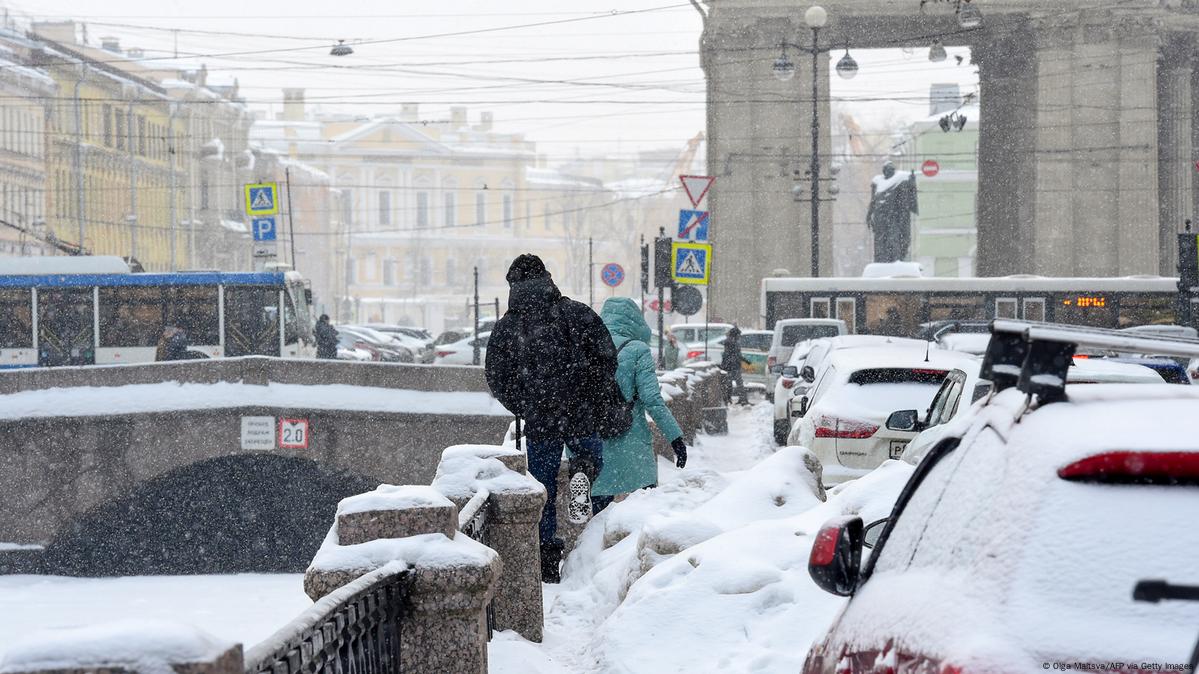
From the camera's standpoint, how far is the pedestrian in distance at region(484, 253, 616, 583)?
9531 millimetres

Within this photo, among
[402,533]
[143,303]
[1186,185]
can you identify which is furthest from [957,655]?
[1186,185]

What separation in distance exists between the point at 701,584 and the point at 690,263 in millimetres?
18407

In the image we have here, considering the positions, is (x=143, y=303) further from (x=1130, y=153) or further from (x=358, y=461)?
(x=1130, y=153)

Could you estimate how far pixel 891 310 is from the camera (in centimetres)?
3812

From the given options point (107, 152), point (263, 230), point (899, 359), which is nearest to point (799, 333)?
point (263, 230)

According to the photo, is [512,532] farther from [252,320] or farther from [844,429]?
[252,320]

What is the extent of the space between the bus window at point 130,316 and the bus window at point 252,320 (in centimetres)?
144

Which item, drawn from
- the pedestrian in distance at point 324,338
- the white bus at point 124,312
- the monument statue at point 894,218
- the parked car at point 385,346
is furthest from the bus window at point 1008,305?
the parked car at point 385,346

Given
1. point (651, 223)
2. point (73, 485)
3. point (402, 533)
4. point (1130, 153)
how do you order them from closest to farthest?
1. point (402, 533)
2. point (73, 485)
3. point (1130, 153)
4. point (651, 223)

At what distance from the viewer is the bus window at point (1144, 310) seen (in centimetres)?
3581

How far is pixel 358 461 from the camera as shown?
77.4 feet

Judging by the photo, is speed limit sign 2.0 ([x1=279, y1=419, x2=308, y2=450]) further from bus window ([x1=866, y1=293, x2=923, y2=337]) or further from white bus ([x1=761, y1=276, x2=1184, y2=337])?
bus window ([x1=866, y1=293, x2=923, y2=337])

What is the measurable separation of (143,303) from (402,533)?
30853 millimetres

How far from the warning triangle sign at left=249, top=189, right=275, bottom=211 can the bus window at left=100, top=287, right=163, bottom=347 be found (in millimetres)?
3169
